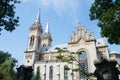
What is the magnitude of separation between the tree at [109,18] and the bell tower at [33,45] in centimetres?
3415

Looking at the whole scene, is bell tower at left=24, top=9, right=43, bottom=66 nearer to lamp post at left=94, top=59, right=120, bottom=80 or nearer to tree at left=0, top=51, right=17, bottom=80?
tree at left=0, top=51, right=17, bottom=80

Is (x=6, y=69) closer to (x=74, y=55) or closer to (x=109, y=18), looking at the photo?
(x=74, y=55)

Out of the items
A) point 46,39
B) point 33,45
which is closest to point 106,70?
point 33,45

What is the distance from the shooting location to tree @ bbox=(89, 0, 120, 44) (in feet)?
39.9

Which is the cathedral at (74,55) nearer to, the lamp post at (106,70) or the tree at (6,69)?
the tree at (6,69)

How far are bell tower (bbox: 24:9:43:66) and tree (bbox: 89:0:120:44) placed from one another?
34149 millimetres

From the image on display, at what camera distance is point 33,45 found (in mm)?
50250

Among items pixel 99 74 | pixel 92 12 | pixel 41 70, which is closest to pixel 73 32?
pixel 41 70

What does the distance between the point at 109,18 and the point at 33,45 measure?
3936 cm

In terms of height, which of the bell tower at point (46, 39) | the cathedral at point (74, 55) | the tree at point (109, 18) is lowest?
the tree at point (109, 18)

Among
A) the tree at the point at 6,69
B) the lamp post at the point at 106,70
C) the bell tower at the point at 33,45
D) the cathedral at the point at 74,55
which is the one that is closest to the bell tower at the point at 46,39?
the bell tower at the point at 33,45

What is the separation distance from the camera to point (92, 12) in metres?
14.6

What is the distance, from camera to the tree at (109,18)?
12.2 m

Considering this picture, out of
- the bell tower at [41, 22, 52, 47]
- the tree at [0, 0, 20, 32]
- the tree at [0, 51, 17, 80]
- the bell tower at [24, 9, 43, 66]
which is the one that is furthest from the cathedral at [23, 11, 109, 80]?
the tree at [0, 0, 20, 32]
